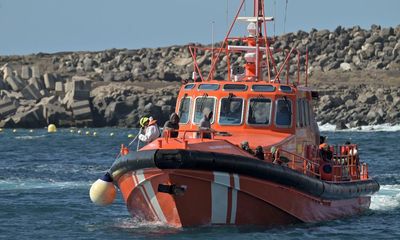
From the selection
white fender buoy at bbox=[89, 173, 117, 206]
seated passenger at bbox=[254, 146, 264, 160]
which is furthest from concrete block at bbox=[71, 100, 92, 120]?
seated passenger at bbox=[254, 146, 264, 160]

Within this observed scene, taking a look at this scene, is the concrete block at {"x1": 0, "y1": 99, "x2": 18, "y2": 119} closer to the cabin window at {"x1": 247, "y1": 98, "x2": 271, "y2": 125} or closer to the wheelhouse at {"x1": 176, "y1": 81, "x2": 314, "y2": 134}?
the wheelhouse at {"x1": 176, "y1": 81, "x2": 314, "y2": 134}

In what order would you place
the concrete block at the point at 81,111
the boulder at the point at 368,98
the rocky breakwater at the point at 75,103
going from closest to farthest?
the rocky breakwater at the point at 75,103 → the concrete block at the point at 81,111 → the boulder at the point at 368,98

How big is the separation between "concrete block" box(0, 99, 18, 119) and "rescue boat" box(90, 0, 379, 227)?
191 ft

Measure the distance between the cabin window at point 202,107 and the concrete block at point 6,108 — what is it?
59506 millimetres

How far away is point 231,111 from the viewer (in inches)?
875

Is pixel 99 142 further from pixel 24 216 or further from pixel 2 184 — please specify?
pixel 24 216

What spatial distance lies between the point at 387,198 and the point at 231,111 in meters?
7.45

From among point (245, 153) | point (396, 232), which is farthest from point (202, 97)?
point (396, 232)

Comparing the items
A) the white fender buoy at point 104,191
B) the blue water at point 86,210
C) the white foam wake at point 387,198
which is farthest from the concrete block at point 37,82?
the white fender buoy at point 104,191

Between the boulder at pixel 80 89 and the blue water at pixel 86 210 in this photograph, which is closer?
the blue water at pixel 86 210

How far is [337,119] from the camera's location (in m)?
76.1

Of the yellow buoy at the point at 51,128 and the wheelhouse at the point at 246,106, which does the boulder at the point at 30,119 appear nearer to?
the yellow buoy at the point at 51,128

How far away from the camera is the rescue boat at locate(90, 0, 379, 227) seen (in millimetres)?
19391

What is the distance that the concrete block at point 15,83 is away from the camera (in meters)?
90.5
